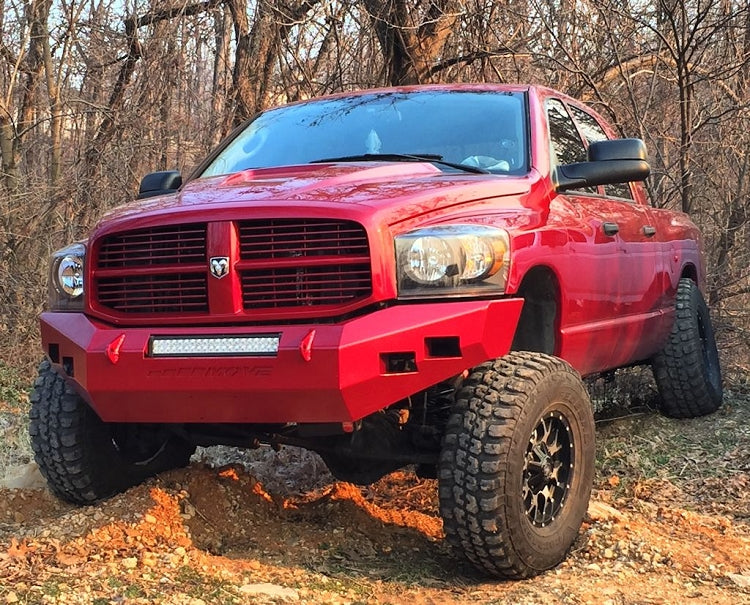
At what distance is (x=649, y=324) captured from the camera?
5.14 meters

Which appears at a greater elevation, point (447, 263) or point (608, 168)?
point (608, 168)

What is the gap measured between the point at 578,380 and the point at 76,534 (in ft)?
6.83

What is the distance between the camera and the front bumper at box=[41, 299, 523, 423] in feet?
9.73

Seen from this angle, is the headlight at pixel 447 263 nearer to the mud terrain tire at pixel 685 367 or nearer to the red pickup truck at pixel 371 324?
the red pickup truck at pixel 371 324

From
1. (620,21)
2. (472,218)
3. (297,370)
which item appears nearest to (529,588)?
(297,370)

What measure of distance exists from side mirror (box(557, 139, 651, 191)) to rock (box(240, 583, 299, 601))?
212 cm

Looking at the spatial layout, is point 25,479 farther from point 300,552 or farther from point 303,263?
point 303,263

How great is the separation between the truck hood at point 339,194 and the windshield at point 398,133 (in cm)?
28

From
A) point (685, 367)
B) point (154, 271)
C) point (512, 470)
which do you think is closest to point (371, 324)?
point (512, 470)

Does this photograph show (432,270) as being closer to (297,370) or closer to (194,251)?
(297,370)

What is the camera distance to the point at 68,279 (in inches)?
144

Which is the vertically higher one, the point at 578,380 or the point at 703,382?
the point at 578,380

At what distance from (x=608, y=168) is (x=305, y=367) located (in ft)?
6.07

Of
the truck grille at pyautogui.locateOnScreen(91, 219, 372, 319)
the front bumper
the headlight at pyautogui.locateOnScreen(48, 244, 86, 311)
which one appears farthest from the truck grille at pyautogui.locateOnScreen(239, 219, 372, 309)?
the headlight at pyautogui.locateOnScreen(48, 244, 86, 311)
